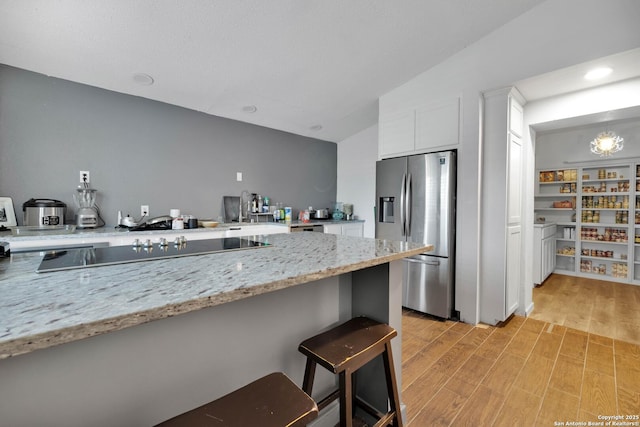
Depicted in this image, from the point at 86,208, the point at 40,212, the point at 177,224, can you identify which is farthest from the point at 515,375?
the point at 40,212

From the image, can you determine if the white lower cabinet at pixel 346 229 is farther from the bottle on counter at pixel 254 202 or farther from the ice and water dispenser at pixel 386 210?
the bottle on counter at pixel 254 202

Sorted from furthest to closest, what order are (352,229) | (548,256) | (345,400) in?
(352,229) → (548,256) → (345,400)

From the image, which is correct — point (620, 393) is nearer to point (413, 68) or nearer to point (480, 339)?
point (480, 339)

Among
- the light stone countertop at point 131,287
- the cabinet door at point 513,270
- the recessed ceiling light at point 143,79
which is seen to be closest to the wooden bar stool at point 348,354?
the light stone countertop at point 131,287

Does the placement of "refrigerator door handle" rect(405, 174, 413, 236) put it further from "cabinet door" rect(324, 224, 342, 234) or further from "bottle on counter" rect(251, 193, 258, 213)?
"bottle on counter" rect(251, 193, 258, 213)

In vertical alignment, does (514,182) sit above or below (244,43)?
below

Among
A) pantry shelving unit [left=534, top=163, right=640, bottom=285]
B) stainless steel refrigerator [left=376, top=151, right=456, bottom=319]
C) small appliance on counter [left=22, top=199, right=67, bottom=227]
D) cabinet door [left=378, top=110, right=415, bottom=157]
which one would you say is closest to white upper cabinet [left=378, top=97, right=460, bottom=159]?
cabinet door [left=378, top=110, right=415, bottom=157]

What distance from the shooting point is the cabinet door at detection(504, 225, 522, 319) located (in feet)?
8.30

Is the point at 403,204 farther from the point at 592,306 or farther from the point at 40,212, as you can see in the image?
the point at 40,212

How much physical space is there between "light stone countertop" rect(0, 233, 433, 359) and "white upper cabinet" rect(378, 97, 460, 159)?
208 cm

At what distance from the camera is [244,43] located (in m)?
2.20

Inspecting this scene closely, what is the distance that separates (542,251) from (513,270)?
1703mm

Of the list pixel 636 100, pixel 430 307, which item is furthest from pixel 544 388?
pixel 636 100

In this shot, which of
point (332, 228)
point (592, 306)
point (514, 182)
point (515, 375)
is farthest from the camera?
point (332, 228)
